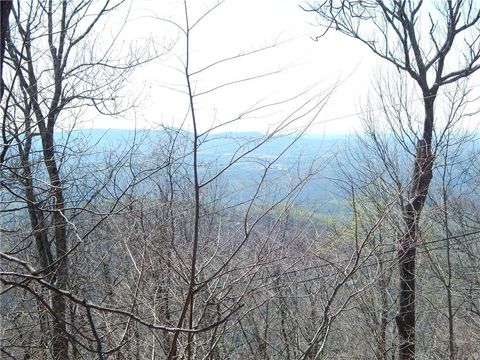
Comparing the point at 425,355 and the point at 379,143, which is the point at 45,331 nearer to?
the point at 379,143

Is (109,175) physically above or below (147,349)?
above

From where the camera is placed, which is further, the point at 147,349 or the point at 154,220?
the point at 147,349

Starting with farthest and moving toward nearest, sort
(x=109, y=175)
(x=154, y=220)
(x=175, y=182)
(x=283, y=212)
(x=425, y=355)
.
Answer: (x=425, y=355), (x=175, y=182), (x=154, y=220), (x=109, y=175), (x=283, y=212)

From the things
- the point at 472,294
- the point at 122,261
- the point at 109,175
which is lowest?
the point at 472,294

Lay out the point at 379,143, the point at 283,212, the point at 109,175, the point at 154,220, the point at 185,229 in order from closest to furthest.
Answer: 1. the point at 283,212
2. the point at 109,175
3. the point at 154,220
4. the point at 185,229
5. the point at 379,143

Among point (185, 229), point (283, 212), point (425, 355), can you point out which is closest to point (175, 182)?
point (185, 229)

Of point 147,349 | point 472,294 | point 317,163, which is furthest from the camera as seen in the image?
point 472,294

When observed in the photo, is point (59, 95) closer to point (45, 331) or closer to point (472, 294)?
point (45, 331)

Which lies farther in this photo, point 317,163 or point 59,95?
point 59,95

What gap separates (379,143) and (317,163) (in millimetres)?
6344

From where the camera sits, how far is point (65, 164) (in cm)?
582

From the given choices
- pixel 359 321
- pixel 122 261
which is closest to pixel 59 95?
pixel 122 261

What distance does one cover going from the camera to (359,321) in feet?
35.8

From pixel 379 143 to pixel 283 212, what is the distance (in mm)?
6157
